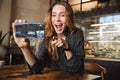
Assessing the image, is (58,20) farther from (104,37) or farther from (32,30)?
(104,37)

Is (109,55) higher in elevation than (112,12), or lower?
lower

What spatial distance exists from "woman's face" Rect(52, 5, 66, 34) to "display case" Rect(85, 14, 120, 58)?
2.43 m

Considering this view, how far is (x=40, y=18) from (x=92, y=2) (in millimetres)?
1715

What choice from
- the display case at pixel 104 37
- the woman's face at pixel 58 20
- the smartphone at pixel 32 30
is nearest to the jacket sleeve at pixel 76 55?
the woman's face at pixel 58 20

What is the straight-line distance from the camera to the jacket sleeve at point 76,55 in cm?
125

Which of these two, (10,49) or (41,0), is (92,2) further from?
(10,49)

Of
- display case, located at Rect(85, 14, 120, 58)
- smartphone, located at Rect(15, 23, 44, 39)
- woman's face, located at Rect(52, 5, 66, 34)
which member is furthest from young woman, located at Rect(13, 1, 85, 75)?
display case, located at Rect(85, 14, 120, 58)

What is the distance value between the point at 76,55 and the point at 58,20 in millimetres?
306

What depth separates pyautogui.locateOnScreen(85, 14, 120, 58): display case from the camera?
359 cm

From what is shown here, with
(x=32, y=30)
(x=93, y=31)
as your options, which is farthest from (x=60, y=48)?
(x=93, y=31)

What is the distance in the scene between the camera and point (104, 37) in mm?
3816

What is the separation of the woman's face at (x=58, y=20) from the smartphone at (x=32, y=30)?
1.35 ft

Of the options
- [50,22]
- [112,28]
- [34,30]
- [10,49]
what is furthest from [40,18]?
[34,30]

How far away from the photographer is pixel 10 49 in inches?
162
